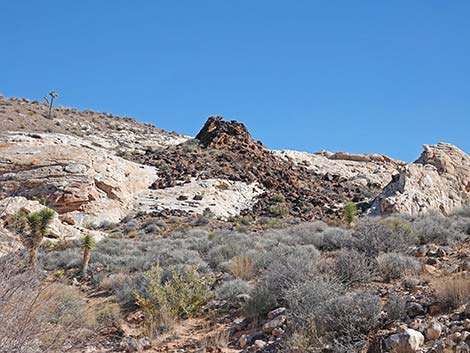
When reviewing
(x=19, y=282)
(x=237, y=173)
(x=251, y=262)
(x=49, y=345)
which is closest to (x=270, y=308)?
(x=251, y=262)

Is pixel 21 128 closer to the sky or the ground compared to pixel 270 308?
closer to the sky

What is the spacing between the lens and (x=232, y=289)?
28.1 feet

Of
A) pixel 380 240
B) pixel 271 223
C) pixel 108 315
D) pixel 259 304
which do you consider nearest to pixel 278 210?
pixel 271 223

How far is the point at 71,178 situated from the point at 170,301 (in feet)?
59.4

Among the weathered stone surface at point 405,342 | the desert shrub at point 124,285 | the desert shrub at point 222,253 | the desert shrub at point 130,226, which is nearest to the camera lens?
the weathered stone surface at point 405,342

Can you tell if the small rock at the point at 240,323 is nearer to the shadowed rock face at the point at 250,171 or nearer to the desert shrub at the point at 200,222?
the desert shrub at the point at 200,222

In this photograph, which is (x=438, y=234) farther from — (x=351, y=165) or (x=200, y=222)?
(x=351, y=165)

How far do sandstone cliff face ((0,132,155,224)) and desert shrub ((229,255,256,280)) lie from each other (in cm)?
1433

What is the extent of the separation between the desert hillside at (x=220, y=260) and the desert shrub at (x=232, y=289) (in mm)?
38

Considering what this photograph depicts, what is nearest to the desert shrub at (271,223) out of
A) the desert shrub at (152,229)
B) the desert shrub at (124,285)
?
the desert shrub at (152,229)

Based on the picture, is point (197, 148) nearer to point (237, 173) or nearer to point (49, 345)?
point (237, 173)

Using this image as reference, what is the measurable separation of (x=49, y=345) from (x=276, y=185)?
91.5ft

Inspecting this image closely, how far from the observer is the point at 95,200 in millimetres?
24656

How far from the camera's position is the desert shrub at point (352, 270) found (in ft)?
25.4
